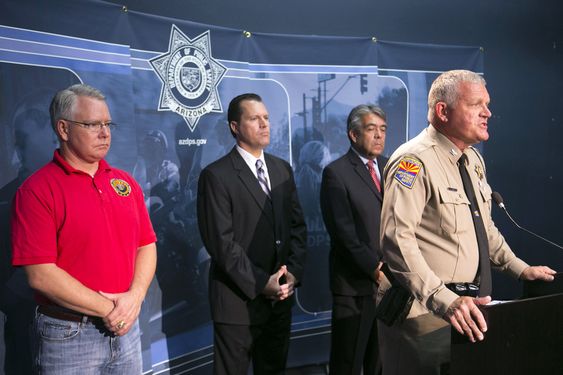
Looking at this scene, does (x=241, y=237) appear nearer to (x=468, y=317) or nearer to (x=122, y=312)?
(x=122, y=312)

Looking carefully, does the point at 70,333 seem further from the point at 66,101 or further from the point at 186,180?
the point at 186,180

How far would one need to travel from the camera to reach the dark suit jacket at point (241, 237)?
8.82ft

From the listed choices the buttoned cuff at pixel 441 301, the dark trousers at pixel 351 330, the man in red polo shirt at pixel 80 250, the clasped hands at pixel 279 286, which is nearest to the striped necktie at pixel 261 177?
the clasped hands at pixel 279 286

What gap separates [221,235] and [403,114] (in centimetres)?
205

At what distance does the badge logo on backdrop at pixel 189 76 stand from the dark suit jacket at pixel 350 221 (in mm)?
861

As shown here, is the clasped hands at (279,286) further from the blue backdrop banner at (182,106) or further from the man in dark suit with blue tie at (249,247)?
the blue backdrop banner at (182,106)

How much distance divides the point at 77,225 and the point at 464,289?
137 cm

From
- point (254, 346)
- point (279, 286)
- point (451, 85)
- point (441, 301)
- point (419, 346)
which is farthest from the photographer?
point (254, 346)

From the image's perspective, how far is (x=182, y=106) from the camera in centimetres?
321

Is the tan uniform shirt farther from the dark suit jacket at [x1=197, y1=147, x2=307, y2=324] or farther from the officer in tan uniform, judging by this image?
the dark suit jacket at [x1=197, y1=147, x2=307, y2=324]

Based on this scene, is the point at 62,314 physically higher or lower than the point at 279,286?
higher

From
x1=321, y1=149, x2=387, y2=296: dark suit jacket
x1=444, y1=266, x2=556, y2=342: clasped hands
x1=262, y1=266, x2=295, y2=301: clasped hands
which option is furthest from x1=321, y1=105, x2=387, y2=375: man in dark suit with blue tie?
x1=444, y1=266, x2=556, y2=342: clasped hands

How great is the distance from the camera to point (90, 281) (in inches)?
79.0

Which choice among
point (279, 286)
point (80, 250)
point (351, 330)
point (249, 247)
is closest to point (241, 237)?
point (249, 247)
